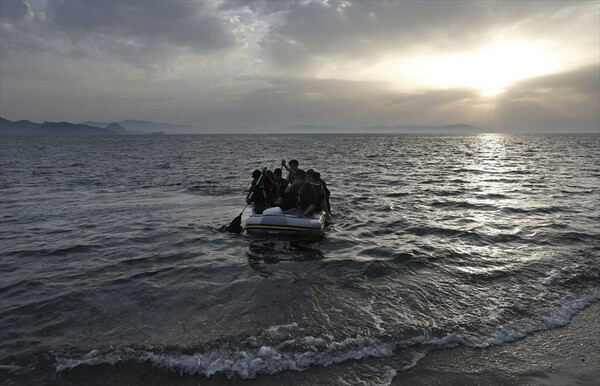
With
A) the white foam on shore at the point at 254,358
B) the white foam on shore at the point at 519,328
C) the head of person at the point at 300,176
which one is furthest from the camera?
the head of person at the point at 300,176

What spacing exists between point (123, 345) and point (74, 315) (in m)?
1.79

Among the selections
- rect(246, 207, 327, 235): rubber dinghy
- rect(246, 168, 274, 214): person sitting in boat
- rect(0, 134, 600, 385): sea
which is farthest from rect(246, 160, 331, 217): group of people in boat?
rect(0, 134, 600, 385): sea

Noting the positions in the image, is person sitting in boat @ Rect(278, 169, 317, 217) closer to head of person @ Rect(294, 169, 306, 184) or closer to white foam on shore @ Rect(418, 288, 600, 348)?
head of person @ Rect(294, 169, 306, 184)

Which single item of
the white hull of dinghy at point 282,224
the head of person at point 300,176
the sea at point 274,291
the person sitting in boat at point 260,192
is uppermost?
the head of person at point 300,176

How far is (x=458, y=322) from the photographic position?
671 cm

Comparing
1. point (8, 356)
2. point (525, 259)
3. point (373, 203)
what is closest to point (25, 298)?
point (8, 356)

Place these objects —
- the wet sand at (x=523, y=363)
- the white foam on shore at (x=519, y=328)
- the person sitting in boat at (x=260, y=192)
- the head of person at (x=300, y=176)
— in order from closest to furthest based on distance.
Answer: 1. the wet sand at (x=523, y=363)
2. the white foam on shore at (x=519, y=328)
3. the head of person at (x=300, y=176)
4. the person sitting in boat at (x=260, y=192)

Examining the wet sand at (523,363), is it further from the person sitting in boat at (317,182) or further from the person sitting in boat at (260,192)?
the person sitting in boat at (260,192)

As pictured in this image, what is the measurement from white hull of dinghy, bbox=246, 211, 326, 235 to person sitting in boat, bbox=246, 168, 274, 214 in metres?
1.63

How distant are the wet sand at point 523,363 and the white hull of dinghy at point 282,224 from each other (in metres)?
6.67

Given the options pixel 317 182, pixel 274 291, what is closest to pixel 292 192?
pixel 317 182

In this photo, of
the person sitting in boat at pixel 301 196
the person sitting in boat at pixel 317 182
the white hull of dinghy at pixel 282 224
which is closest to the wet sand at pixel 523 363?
the white hull of dinghy at pixel 282 224

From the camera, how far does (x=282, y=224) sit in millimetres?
12125

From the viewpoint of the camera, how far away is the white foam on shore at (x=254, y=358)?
5.42 metres
